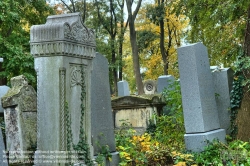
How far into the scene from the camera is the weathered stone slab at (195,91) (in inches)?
291

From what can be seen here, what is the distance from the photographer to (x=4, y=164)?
9.66ft

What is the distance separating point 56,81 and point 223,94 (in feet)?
17.2

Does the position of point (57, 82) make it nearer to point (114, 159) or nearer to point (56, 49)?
point (56, 49)

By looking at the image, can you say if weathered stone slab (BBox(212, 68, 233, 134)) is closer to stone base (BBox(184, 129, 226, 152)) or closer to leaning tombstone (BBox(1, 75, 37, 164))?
stone base (BBox(184, 129, 226, 152))

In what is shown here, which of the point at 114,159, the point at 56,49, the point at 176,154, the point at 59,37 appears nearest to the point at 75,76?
the point at 56,49

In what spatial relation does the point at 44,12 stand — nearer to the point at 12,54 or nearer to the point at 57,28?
the point at 12,54

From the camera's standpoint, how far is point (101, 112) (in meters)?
6.64

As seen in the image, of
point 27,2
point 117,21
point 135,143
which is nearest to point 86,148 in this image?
point 135,143

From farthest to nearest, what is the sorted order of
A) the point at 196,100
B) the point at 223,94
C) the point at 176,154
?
the point at 223,94
the point at 196,100
the point at 176,154

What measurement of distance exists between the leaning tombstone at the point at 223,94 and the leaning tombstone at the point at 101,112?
3.31m

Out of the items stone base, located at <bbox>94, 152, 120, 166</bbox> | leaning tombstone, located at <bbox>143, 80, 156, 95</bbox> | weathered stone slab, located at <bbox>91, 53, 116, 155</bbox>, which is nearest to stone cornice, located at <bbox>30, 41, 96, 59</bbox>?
weathered stone slab, located at <bbox>91, 53, 116, 155</bbox>

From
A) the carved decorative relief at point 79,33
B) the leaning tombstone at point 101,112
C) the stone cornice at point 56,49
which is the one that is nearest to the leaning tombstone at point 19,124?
the stone cornice at point 56,49

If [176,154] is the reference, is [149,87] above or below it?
above

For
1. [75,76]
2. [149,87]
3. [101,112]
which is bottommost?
[101,112]
